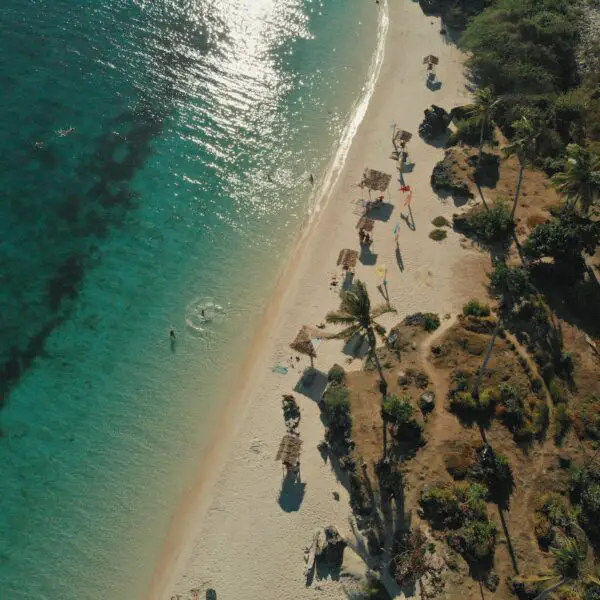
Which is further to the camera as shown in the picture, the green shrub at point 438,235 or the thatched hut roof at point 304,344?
the green shrub at point 438,235

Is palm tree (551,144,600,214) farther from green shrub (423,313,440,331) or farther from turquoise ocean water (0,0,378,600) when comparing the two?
turquoise ocean water (0,0,378,600)

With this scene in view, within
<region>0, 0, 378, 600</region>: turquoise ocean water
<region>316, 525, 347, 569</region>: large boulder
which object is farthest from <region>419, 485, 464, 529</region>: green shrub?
<region>0, 0, 378, 600</region>: turquoise ocean water

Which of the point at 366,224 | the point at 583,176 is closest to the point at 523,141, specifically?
the point at 583,176

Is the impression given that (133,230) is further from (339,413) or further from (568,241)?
(568,241)

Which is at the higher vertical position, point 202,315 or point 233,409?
point 202,315

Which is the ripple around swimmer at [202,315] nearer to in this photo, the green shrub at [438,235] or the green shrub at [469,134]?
the green shrub at [438,235]

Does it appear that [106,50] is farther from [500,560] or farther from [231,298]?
[500,560]

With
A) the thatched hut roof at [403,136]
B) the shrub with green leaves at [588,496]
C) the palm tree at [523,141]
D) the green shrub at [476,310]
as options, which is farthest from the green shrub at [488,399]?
the thatched hut roof at [403,136]
